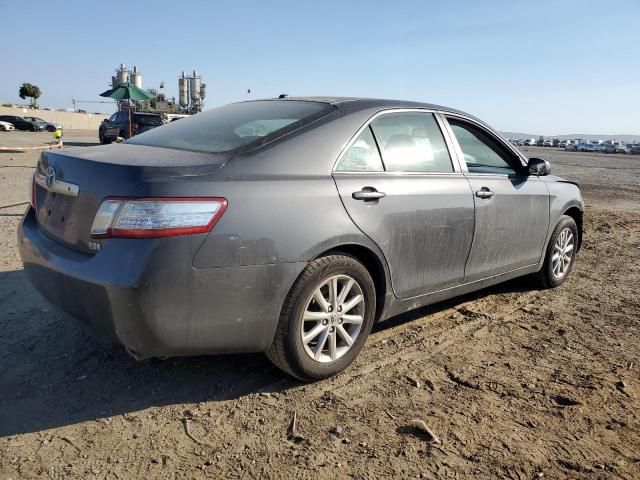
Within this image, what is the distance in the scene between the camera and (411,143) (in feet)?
11.5

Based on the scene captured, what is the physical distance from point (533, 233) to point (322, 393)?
2.48 m

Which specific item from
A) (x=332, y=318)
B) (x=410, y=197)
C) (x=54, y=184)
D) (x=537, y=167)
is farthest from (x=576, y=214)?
(x=54, y=184)

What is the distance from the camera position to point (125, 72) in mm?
46375

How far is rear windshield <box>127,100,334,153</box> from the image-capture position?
294 centimetres

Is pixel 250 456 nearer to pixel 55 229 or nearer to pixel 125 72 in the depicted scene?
pixel 55 229

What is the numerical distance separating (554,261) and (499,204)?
1351mm

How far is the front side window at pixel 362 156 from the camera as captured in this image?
3.03 metres

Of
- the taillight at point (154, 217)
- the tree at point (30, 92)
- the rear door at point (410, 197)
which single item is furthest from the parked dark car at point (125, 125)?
the tree at point (30, 92)

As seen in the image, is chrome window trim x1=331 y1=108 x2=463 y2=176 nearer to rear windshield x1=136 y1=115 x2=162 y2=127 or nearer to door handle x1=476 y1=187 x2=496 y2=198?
door handle x1=476 y1=187 x2=496 y2=198

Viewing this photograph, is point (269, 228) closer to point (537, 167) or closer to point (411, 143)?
point (411, 143)

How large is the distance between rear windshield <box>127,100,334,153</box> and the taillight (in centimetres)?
52

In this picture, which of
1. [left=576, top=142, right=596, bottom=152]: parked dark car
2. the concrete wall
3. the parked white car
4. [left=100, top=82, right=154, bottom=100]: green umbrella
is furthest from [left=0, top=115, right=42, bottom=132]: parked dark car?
[left=576, top=142, right=596, bottom=152]: parked dark car

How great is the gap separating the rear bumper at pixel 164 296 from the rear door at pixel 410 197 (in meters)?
0.64

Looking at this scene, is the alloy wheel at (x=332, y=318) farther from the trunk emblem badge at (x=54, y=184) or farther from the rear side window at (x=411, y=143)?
the trunk emblem badge at (x=54, y=184)
